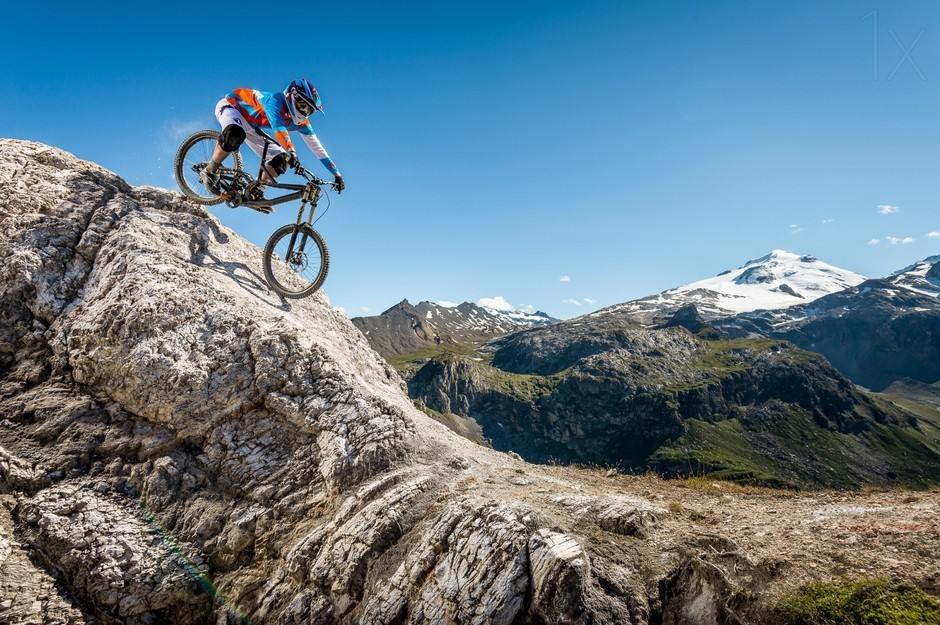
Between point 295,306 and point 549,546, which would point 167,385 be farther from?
point 549,546

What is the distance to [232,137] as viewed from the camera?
17938mm

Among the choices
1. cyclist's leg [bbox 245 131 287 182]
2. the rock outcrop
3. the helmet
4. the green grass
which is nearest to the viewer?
the green grass

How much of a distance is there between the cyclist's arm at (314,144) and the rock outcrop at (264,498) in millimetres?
6068

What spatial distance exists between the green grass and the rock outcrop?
1.27 ft

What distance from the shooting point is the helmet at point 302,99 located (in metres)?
17.1

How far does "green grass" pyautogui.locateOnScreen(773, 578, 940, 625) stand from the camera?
7.64 meters

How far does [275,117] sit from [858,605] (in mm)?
20824

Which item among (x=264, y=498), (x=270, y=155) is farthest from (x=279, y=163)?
(x=264, y=498)

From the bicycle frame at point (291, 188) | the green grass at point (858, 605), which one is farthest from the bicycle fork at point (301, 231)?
the green grass at point (858, 605)

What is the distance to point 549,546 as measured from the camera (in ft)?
33.9

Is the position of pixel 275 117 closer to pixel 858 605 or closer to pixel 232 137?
pixel 232 137

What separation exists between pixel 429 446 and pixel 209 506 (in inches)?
259

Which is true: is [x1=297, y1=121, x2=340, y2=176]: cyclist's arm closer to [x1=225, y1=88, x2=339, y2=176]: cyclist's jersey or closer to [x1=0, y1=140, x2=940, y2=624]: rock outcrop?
[x1=225, y1=88, x2=339, y2=176]: cyclist's jersey

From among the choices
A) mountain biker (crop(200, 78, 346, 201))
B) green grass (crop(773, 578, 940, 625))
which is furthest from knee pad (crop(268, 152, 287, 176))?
green grass (crop(773, 578, 940, 625))
